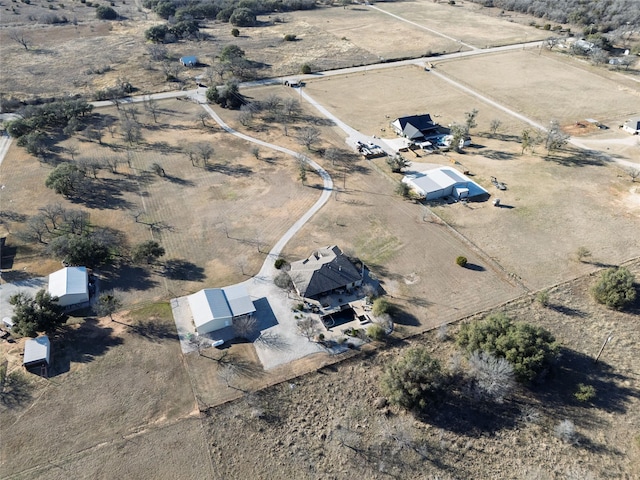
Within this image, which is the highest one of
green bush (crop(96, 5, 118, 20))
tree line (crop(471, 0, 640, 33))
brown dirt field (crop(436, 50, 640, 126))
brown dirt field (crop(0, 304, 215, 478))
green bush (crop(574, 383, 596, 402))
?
tree line (crop(471, 0, 640, 33))

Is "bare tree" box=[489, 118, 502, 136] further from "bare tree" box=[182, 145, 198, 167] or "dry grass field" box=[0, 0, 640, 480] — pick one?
"bare tree" box=[182, 145, 198, 167]

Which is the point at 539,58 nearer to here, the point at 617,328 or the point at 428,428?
the point at 617,328

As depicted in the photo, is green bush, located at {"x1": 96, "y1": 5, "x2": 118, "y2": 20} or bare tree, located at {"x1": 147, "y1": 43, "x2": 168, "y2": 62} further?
green bush, located at {"x1": 96, "y1": 5, "x2": 118, "y2": 20}

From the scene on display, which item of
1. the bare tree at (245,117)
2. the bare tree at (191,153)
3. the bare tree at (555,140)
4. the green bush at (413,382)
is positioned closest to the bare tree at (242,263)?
the green bush at (413,382)

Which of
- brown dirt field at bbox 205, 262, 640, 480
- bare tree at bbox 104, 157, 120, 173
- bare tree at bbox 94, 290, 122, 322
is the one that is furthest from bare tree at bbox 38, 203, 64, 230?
brown dirt field at bbox 205, 262, 640, 480

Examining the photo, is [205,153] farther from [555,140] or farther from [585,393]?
[585,393]

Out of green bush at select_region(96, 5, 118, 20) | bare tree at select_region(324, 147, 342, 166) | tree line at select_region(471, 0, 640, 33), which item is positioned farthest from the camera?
green bush at select_region(96, 5, 118, 20)
